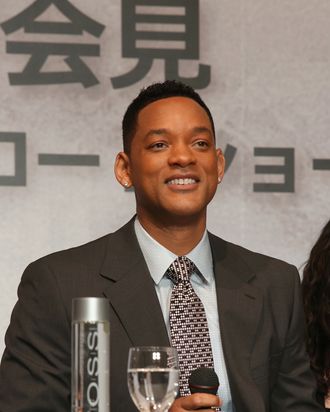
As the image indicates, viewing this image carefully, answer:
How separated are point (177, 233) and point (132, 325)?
285 mm

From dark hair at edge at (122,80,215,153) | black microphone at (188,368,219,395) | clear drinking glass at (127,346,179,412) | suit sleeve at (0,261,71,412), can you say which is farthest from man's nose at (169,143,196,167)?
clear drinking glass at (127,346,179,412)

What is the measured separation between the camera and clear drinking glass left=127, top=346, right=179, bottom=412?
157 cm

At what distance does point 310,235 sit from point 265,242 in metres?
0.16

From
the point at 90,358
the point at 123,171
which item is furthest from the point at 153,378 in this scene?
the point at 123,171

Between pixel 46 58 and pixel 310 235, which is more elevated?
pixel 46 58

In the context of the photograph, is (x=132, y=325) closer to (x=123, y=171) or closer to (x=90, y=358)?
(x=123, y=171)

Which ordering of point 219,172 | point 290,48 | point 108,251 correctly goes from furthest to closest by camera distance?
point 290,48 → point 219,172 → point 108,251

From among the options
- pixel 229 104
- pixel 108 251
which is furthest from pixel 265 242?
pixel 108 251

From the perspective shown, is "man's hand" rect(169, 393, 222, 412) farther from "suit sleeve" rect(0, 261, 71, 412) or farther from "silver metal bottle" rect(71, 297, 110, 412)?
"suit sleeve" rect(0, 261, 71, 412)

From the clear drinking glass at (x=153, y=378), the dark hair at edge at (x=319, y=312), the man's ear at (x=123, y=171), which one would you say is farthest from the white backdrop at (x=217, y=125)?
the clear drinking glass at (x=153, y=378)

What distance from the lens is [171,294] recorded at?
2312 mm

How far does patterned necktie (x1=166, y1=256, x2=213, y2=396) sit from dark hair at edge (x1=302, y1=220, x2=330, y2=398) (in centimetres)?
55

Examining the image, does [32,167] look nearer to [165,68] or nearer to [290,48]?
[165,68]

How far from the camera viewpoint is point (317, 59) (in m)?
3.53
